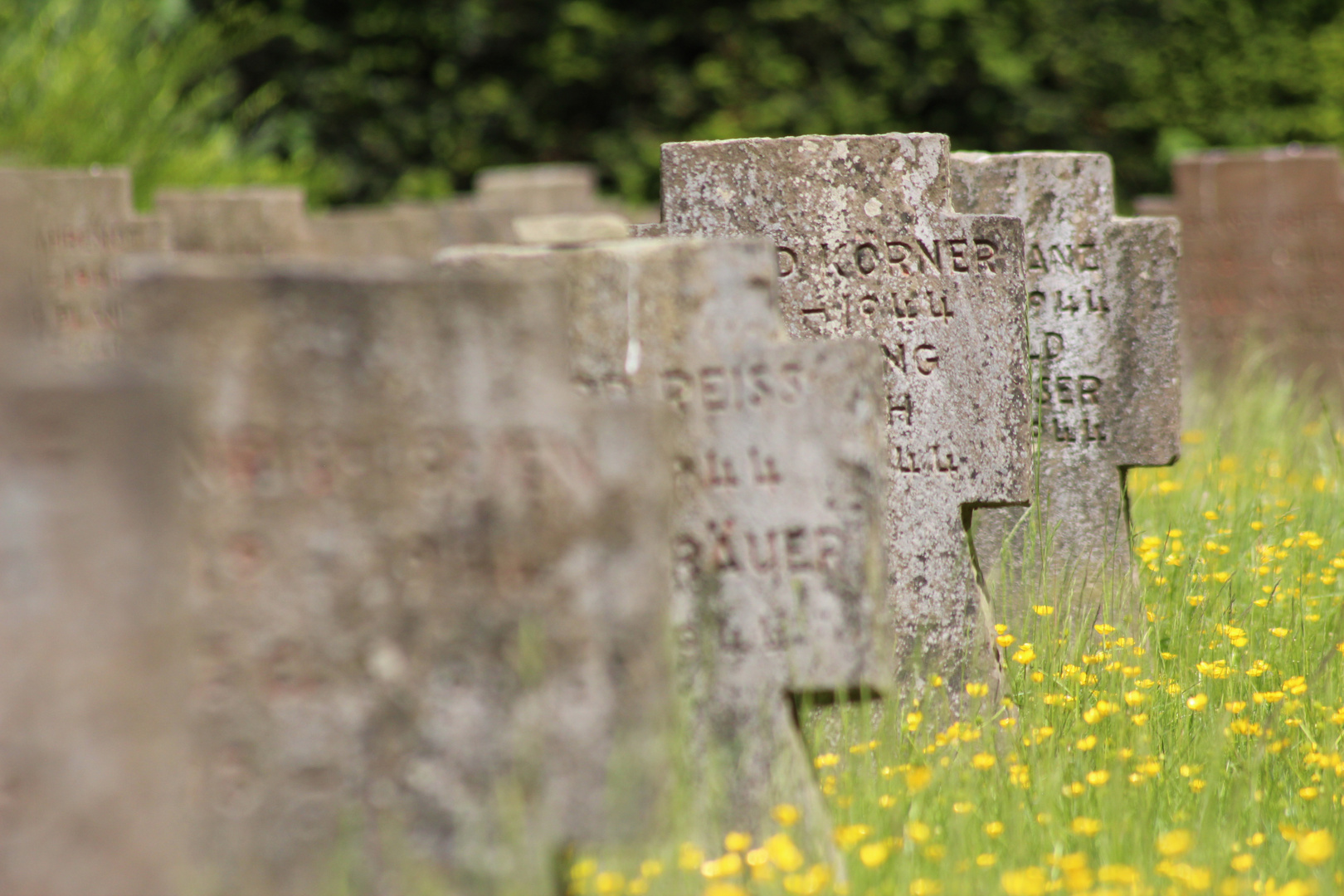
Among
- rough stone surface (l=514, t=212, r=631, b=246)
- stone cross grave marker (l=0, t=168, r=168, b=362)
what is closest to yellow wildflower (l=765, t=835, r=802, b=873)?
rough stone surface (l=514, t=212, r=631, b=246)

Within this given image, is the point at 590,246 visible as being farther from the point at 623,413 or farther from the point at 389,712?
the point at 389,712

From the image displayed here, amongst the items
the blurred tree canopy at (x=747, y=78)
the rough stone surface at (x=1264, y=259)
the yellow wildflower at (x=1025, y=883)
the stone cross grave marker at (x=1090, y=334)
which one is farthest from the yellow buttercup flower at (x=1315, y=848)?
the blurred tree canopy at (x=747, y=78)

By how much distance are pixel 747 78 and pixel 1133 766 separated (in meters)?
11.5

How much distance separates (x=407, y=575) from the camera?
6.55 ft

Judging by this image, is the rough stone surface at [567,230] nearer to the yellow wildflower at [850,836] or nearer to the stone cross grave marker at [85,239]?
the stone cross grave marker at [85,239]

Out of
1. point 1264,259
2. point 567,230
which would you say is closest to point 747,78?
point 1264,259

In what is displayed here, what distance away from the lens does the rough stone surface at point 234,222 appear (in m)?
7.80

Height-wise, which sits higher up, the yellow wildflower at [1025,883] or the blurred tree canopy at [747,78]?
the blurred tree canopy at [747,78]

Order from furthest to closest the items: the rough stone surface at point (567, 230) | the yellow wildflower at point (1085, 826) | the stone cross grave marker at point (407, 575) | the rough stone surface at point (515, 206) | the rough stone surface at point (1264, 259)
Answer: the rough stone surface at point (515, 206), the rough stone surface at point (1264, 259), the rough stone surface at point (567, 230), the yellow wildflower at point (1085, 826), the stone cross grave marker at point (407, 575)

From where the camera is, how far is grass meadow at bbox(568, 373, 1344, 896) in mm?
2264

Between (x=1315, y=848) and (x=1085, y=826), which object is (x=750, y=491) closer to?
(x=1085, y=826)

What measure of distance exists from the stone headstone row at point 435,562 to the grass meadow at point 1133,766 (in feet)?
0.49

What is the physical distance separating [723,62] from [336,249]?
5.53 metres

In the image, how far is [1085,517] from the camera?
447 centimetres
